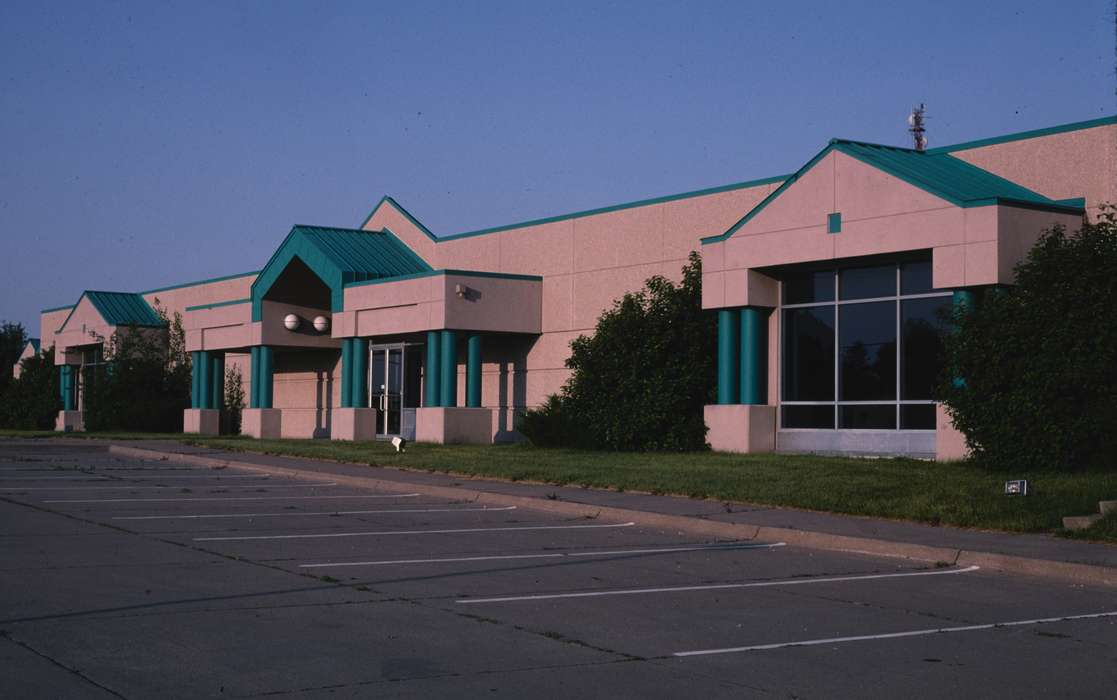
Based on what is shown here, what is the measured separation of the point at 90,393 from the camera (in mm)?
50250

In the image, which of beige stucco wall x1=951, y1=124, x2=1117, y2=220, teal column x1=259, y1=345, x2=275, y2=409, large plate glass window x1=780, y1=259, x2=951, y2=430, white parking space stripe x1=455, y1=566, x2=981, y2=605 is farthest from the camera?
teal column x1=259, y1=345, x2=275, y2=409

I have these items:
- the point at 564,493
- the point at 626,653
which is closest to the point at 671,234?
the point at 564,493

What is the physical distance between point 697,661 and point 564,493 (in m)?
11.7

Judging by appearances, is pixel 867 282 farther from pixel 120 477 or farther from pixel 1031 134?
pixel 120 477

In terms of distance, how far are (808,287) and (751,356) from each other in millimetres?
1876

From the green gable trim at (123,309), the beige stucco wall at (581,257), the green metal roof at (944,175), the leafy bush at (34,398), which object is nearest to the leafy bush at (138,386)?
the green gable trim at (123,309)

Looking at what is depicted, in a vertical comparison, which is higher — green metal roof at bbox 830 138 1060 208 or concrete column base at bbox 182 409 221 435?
green metal roof at bbox 830 138 1060 208

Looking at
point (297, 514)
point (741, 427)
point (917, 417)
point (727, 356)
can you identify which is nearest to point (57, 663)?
point (297, 514)

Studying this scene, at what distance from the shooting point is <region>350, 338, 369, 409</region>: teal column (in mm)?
37281

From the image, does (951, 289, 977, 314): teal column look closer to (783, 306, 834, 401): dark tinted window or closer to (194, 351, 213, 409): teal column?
→ (783, 306, 834, 401): dark tinted window

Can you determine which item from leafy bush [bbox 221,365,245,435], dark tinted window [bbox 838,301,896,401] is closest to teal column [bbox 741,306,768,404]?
dark tinted window [bbox 838,301,896,401]

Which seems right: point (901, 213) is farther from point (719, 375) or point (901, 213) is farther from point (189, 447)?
point (189, 447)

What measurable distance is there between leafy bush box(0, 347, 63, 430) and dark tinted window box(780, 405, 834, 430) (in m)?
41.7

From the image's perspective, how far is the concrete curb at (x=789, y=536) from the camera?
1231 cm
